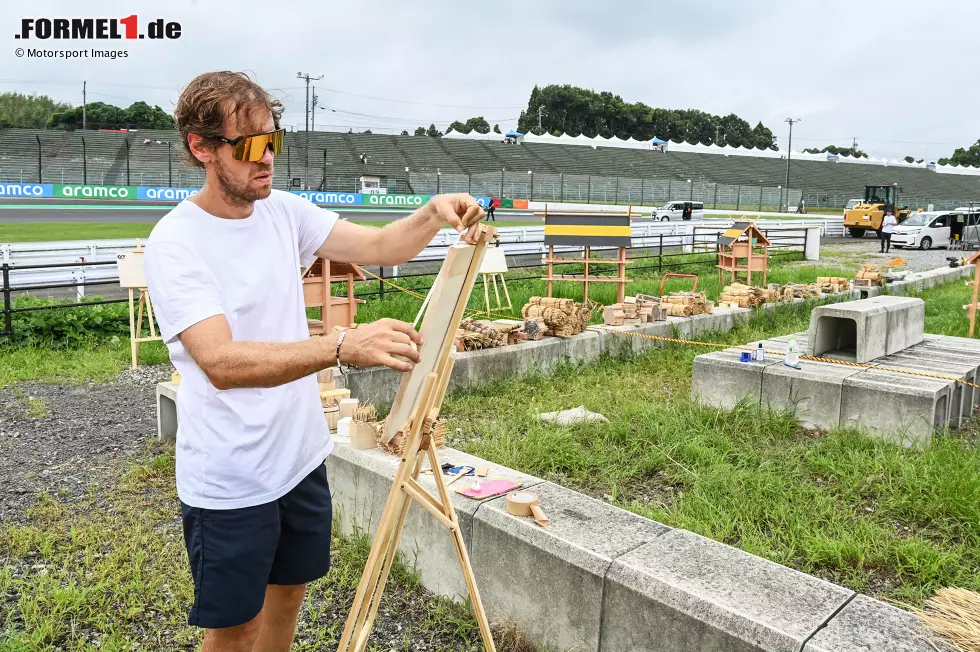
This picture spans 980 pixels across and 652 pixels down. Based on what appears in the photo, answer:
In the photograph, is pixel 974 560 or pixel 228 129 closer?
pixel 228 129

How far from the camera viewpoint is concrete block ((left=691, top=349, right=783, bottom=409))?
673 cm

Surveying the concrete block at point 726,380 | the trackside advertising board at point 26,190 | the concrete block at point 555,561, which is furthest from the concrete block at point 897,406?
the trackside advertising board at point 26,190

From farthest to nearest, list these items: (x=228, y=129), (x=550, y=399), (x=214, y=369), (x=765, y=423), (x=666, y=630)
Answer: (x=550, y=399)
(x=765, y=423)
(x=666, y=630)
(x=228, y=129)
(x=214, y=369)

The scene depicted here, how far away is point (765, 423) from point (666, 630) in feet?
12.5

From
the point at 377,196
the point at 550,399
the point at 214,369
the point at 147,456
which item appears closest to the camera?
the point at 214,369

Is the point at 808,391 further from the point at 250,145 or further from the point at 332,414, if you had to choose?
the point at 250,145

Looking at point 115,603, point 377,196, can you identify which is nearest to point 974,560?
point 115,603

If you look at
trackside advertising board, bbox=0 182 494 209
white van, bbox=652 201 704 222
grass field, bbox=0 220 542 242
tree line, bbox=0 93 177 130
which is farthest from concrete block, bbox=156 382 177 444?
tree line, bbox=0 93 177 130

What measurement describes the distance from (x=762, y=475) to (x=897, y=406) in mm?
1784

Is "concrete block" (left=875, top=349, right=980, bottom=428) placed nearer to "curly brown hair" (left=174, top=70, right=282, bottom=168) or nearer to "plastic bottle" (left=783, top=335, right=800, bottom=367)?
"plastic bottle" (left=783, top=335, right=800, bottom=367)

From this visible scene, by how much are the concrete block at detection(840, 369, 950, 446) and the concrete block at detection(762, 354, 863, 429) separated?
0.08m

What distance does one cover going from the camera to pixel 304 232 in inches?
103

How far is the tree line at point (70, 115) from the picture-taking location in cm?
8510

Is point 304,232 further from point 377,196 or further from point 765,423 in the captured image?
point 377,196
